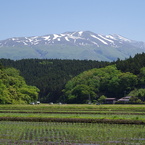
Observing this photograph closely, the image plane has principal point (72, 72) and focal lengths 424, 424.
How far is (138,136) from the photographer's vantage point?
2938 centimetres

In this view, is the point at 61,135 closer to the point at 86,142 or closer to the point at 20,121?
the point at 86,142

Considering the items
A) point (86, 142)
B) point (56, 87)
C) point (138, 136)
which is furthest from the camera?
point (56, 87)

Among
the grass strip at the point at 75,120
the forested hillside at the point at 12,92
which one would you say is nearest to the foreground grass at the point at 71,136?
the grass strip at the point at 75,120

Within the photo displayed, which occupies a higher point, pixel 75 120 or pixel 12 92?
pixel 12 92

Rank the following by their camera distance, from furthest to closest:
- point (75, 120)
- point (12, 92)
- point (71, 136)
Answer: point (12, 92) → point (75, 120) → point (71, 136)

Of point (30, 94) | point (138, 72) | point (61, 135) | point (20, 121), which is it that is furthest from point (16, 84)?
point (61, 135)

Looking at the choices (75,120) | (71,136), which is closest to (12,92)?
(75,120)

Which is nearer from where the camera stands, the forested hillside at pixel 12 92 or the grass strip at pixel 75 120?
the grass strip at pixel 75 120

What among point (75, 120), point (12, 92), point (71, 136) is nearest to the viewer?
point (71, 136)

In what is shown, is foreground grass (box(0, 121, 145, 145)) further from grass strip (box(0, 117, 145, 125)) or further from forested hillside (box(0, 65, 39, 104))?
forested hillside (box(0, 65, 39, 104))

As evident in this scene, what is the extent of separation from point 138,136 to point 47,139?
639cm

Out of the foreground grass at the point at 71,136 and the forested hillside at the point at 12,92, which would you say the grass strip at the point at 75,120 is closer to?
the foreground grass at the point at 71,136

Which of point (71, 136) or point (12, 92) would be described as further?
point (12, 92)

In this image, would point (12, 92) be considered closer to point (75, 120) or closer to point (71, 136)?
point (75, 120)
